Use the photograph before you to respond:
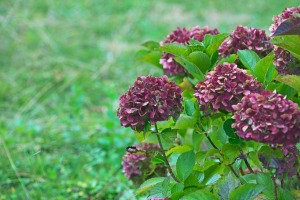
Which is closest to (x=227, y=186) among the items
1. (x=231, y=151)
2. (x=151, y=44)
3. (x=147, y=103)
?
(x=231, y=151)

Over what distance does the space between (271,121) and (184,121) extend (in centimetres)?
30

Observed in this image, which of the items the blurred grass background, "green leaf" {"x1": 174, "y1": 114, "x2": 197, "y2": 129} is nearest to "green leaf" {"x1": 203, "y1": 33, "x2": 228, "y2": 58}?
"green leaf" {"x1": 174, "y1": 114, "x2": 197, "y2": 129}

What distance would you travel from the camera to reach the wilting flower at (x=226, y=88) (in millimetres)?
1502

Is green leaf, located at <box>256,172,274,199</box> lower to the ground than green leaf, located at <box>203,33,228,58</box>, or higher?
lower

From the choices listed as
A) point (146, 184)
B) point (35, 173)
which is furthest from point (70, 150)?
point (146, 184)

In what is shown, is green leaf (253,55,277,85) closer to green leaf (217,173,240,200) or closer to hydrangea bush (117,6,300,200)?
hydrangea bush (117,6,300,200)

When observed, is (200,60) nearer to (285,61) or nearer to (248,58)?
(248,58)

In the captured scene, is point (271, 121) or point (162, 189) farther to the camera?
point (162, 189)

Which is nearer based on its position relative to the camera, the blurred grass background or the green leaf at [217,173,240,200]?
the green leaf at [217,173,240,200]

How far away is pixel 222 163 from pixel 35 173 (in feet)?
4.56

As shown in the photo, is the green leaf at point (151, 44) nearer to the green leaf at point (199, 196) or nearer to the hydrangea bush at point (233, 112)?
the hydrangea bush at point (233, 112)

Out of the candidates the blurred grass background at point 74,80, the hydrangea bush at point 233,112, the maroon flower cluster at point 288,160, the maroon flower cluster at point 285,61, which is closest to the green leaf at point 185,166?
the hydrangea bush at point 233,112

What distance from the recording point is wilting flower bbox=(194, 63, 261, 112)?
1.50 meters

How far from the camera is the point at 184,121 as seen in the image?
1.57m
